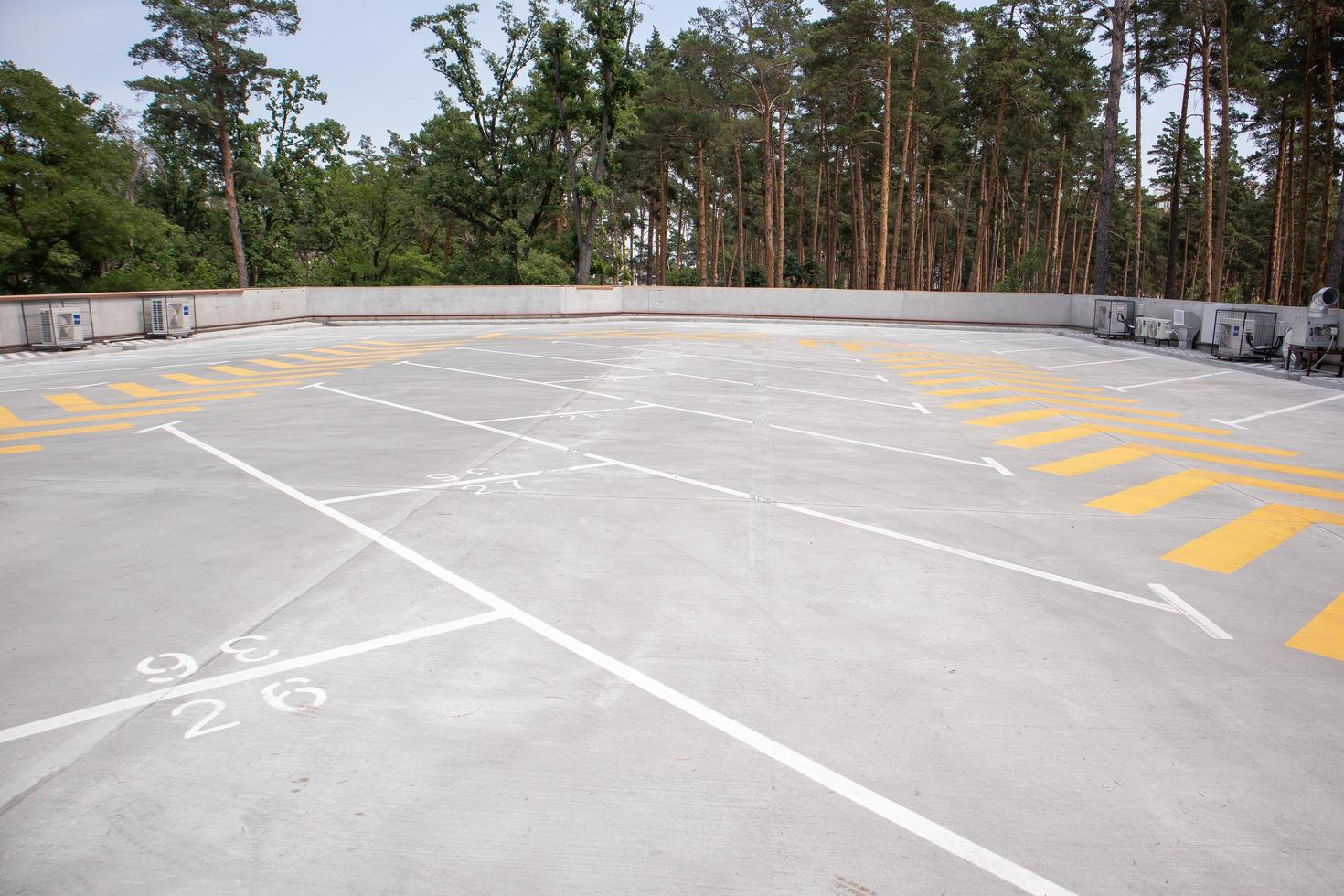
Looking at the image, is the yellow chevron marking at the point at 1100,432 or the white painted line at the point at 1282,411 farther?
the white painted line at the point at 1282,411

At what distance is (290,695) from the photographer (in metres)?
4.77

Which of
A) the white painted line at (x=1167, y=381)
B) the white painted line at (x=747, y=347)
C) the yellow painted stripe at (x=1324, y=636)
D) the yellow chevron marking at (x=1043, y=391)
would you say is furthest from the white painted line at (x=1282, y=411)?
the yellow painted stripe at (x=1324, y=636)

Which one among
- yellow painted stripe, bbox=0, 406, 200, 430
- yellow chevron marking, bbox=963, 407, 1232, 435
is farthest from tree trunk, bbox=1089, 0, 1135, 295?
yellow painted stripe, bbox=0, 406, 200, 430

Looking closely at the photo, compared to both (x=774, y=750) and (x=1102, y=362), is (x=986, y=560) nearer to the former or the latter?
(x=774, y=750)

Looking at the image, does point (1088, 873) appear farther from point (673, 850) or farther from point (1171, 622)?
point (1171, 622)

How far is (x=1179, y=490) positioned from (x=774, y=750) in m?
7.44

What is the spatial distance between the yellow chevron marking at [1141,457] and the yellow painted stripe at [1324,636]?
13.9ft

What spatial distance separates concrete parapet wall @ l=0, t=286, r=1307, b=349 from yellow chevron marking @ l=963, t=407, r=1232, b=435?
17.3 metres

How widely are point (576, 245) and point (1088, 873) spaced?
166 feet

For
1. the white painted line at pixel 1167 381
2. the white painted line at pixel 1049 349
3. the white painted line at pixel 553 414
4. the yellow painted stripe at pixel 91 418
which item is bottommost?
the white painted line at pixel 1167 381

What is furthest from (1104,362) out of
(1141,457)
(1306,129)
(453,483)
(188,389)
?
(188,389)

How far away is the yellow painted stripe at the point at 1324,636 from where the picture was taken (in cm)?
560

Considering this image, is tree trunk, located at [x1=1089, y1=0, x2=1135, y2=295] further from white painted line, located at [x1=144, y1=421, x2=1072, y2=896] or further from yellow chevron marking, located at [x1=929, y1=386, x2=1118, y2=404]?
white painted line, located at [x1=144, y1=421, x2=1072, y2=896]

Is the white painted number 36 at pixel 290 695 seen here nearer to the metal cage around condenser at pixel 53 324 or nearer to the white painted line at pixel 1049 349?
the metal cage around condenser at pixel 53 324
